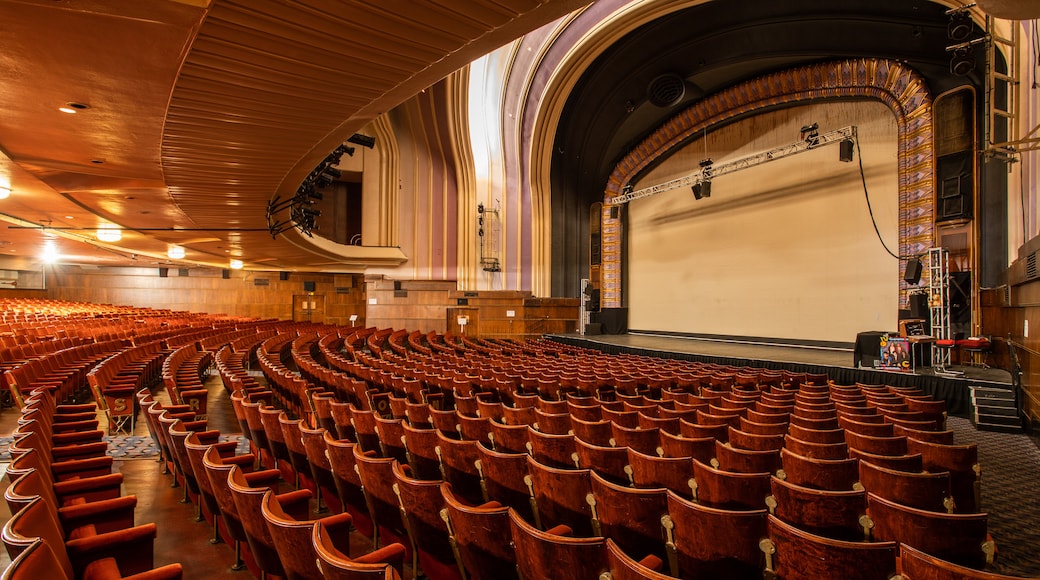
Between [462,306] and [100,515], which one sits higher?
[462,306]

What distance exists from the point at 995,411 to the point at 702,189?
728 cm

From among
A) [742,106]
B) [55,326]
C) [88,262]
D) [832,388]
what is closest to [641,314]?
[742,106]

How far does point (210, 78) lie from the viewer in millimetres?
2713

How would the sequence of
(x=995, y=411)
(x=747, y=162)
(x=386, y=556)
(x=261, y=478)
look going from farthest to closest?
1. (x=747, y=162)
2. (x=995, y=411)
3. (x=261, y=478)
4. (x=386, y=556)

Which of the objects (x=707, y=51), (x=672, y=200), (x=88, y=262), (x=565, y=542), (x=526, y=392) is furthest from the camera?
(x=88, y=262)

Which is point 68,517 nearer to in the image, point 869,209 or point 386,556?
point 386,556

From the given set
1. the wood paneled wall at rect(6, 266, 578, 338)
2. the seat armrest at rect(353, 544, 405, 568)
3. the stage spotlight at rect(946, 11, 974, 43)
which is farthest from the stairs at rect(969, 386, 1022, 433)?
the wood paneled wall at rect(6, 266, 578, 338)

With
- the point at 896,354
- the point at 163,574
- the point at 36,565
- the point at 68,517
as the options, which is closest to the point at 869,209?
the point at 896,354

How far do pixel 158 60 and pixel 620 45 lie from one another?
1009 cm

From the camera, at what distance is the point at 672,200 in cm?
1458

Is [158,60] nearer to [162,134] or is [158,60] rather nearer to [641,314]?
[162,134]

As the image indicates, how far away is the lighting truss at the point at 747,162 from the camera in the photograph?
34.6 ft

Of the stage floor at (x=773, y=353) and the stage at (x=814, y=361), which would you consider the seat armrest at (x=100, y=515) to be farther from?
the stage floor at (x=773, y=353)

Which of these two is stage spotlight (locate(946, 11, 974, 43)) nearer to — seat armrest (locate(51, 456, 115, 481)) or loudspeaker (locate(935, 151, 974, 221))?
loudspeaker (locate(935, 151, 974, 221))
